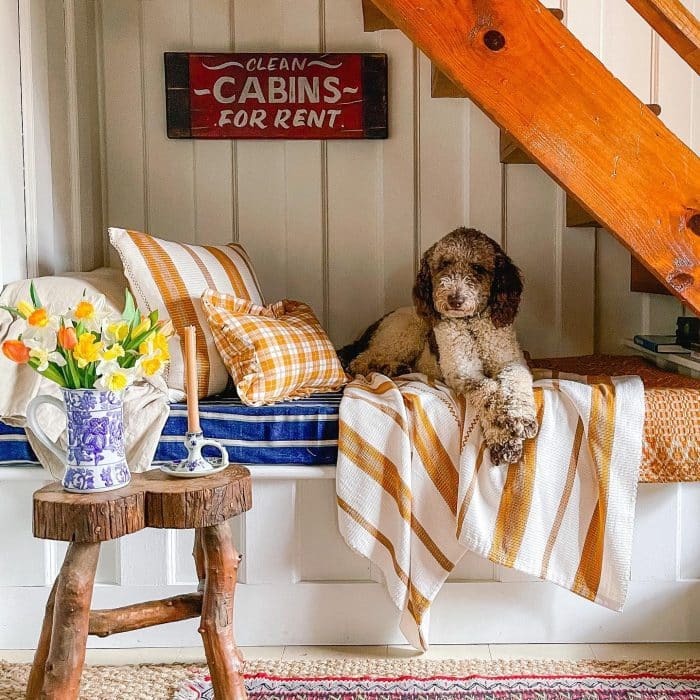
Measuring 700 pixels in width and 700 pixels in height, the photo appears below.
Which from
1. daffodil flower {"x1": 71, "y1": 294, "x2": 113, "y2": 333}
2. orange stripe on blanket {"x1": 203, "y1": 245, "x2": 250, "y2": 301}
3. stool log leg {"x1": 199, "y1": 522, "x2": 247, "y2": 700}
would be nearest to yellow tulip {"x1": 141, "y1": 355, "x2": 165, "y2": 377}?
daffodil flower {"x1": 71, "y1": 294, "x2": 113, "y2": 333}

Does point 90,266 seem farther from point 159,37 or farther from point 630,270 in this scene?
point 630,270

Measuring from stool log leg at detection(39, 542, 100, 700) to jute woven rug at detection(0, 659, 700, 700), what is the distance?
345mm

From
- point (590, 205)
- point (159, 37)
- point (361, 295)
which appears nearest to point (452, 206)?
point (361, 295)

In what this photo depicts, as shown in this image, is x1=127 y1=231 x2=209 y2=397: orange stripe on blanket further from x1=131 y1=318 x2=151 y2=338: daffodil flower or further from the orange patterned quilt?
the orange patterned quilt

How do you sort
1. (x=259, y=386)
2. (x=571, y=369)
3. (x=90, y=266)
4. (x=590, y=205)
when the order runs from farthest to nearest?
(x=90, y=266), (x=571, y=369), (x=259, y=386), (x=590, y=205)

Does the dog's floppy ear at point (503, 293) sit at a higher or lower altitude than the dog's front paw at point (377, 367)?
higher

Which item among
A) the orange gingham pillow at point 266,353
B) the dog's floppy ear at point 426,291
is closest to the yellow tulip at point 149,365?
the orange gingham pillow at point 266,353

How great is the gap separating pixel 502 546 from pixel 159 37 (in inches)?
78.0

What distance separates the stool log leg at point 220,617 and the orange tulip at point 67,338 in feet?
1.46

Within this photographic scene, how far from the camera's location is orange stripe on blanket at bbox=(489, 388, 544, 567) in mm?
1843

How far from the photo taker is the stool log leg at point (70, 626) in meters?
1.44

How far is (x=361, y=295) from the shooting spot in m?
2.76

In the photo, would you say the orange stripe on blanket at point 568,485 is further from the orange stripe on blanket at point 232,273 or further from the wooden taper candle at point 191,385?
the orange stripe on blanket at point 232,273

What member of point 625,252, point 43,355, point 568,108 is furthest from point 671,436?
point 43,355
